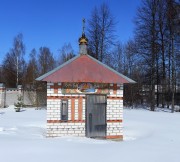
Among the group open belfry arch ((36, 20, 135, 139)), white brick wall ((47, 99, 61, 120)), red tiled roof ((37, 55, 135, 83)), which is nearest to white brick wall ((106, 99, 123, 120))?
open belfry arch ((36, 20, 135, 139))

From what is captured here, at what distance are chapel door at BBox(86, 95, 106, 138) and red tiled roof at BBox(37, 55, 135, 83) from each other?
0.86 metres

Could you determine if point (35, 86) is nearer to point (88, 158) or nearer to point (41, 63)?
point (41, 63)

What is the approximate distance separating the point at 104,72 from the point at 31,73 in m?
36.2

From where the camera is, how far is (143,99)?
130ft

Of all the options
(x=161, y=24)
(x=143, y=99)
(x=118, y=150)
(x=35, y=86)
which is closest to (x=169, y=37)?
(x=161, y=24)

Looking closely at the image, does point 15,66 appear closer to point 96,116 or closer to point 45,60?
point 45,60

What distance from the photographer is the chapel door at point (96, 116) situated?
13898mm

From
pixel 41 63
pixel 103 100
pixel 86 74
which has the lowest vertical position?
pixel 103 100

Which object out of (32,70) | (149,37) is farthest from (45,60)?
(149,37)

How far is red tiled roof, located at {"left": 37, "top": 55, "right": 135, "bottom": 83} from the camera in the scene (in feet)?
45.1

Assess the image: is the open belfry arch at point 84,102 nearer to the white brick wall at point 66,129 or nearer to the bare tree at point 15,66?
the white brick wall at point 66,129

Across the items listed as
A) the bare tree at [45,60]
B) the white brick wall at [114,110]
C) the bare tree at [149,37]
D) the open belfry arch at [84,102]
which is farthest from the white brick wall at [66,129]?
the bare tree at [45,60]

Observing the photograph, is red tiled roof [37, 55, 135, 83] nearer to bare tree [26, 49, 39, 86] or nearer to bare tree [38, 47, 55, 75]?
bare tree [26, 49, 39, 86]

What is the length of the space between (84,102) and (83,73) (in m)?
1.33
